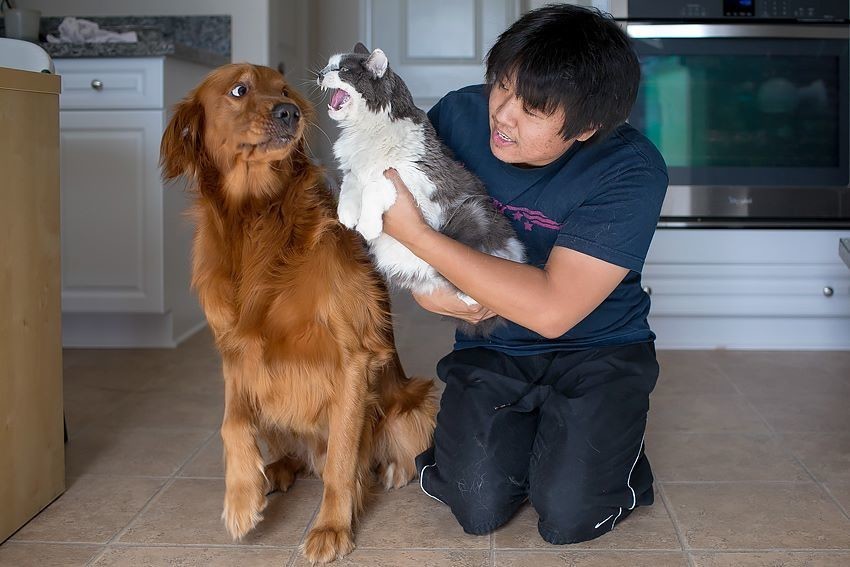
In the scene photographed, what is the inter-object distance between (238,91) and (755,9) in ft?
7.83

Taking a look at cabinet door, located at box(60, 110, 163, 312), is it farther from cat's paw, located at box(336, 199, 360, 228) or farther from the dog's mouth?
cat's paw, located at box(336, 199, 360, 228)

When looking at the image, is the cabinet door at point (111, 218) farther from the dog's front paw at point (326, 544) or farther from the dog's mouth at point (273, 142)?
the dog's front paw at point (326, 544)

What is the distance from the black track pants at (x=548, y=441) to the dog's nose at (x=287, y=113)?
2.25 ft

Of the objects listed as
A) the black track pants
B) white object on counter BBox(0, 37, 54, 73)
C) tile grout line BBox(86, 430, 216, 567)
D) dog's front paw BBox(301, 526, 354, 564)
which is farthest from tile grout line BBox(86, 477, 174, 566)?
white object on counter BBox(0, 37, 54, 73)

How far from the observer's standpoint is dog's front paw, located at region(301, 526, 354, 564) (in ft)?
5.95

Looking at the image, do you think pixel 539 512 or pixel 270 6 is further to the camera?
pixel 270 6

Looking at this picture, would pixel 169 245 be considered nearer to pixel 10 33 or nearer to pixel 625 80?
pixel 10 33

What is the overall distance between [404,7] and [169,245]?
2.53 metres

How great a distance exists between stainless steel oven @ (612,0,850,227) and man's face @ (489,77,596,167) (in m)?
1.85

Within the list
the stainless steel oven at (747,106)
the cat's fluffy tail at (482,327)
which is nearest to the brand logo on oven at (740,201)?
the stainless steel oven at (747,106)

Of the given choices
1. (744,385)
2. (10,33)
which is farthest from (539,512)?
(10,33)

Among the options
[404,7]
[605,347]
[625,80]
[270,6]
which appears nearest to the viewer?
[625,80]

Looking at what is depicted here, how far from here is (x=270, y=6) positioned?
14.9 feet

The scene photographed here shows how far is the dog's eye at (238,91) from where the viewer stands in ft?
6.05
